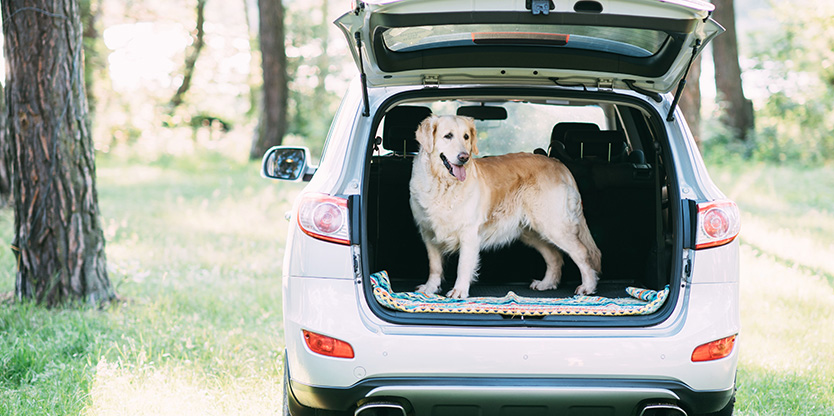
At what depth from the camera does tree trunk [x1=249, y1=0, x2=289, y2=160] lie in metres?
15.3

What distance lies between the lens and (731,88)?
699 inches

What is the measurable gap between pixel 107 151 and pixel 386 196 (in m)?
17.4

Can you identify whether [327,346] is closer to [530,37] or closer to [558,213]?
[530,37]

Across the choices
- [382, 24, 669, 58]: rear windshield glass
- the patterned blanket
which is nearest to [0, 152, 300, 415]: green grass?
the patterned blanket

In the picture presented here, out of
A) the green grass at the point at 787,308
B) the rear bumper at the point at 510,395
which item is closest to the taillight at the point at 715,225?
the rear bumper at the point at 510,395

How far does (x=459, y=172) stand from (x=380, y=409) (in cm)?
126

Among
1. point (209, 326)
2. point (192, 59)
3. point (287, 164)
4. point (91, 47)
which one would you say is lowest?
point (209, 326)

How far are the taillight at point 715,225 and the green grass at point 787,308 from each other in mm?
1272

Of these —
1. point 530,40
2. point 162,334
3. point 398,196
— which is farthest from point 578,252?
point 162,334

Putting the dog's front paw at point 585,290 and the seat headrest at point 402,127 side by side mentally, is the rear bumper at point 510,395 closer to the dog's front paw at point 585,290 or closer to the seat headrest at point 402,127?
the dog's front paw at point 585,290

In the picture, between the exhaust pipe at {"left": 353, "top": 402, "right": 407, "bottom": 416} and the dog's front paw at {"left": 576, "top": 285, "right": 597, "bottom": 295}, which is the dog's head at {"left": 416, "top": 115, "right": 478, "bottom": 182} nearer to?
the dog's front paw at {"left": 576, "top": 285, "right": 597, "bottom": 295}

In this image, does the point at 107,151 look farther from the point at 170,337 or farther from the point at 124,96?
the point at 170,337

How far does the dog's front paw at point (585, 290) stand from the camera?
3.46 meters

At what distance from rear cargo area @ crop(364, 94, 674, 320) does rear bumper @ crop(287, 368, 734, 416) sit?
42.0 inches
